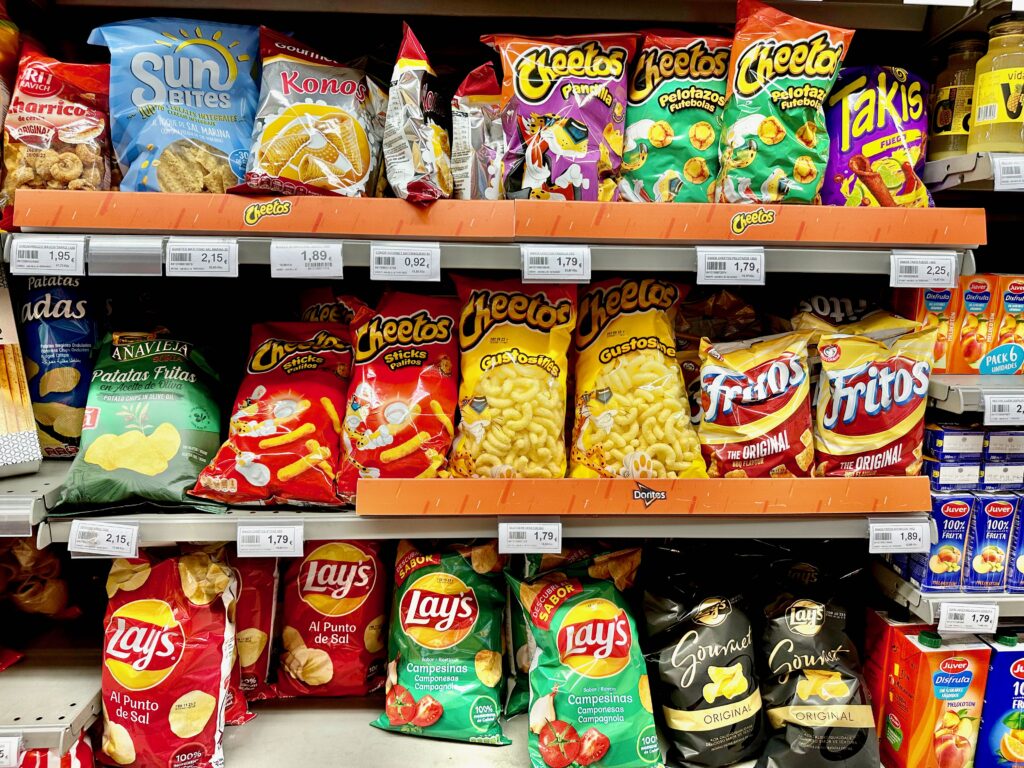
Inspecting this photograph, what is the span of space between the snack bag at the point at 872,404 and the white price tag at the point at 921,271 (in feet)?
0.41

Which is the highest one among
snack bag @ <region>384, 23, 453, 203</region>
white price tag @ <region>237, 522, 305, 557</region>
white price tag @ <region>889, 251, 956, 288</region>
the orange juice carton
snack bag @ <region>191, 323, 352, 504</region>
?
snack bag @ <region>384, 23, 453, 203</region>

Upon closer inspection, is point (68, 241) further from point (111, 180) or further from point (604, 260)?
point (604, 260)

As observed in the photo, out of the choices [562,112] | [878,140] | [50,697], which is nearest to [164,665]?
[50,697]

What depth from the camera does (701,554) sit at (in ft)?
5.35

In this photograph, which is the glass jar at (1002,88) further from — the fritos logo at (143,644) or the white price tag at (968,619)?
the fritos logo at (143,644)

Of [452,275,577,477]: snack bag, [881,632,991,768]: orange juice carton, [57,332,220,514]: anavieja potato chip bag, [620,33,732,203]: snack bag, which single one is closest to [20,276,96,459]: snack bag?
[57,332,220,514]: anavieja potato chip bag

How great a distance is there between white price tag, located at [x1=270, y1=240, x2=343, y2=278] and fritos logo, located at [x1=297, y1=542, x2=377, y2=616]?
0.67 m

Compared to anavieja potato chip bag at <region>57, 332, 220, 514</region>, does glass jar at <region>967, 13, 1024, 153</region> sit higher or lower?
higher

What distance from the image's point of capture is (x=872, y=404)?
4.70 ft

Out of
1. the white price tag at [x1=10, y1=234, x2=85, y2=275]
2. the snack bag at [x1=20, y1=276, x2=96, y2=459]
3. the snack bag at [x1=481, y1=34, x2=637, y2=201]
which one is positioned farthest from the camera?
the snack bag at [x1=20, y1=276, x2=96, y2=459]

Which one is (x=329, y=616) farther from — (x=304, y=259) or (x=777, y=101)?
(x=777, y=101)

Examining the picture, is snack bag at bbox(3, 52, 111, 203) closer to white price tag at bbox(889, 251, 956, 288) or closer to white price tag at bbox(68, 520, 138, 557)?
white price tag at bbox(68, 520, 138, 557)

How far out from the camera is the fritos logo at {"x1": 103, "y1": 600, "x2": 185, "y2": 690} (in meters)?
1.37

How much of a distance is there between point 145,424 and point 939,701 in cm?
187
